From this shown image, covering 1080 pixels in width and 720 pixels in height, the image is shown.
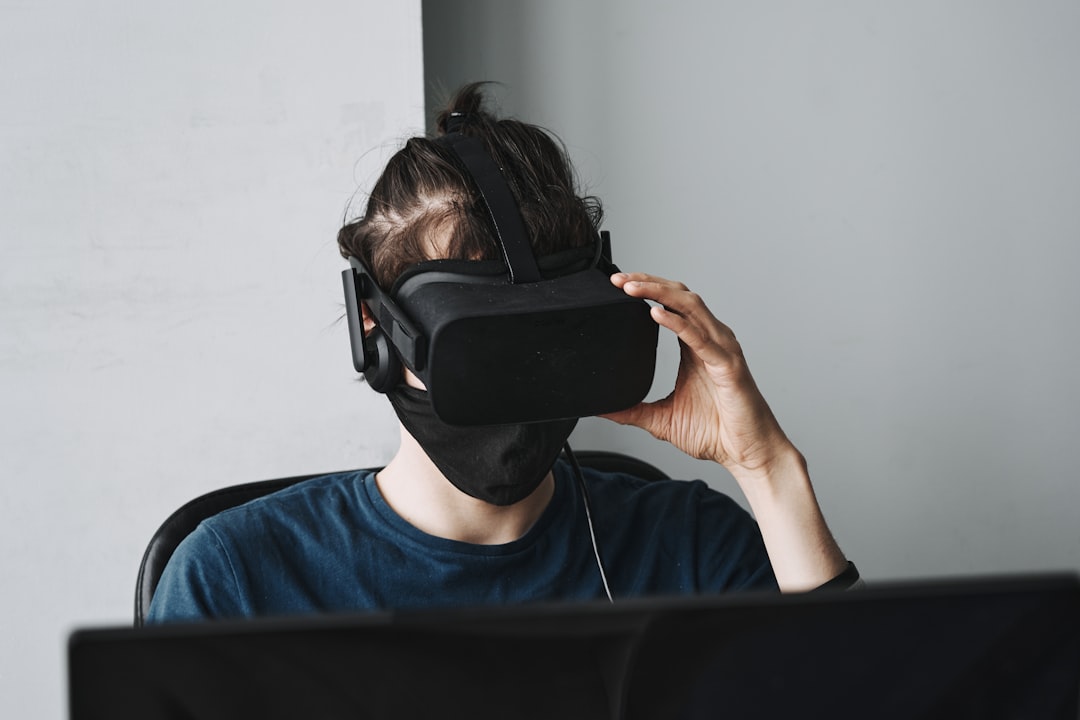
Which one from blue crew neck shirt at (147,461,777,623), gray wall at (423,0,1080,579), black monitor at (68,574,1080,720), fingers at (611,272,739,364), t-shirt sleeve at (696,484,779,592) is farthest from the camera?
gray wall at (423,0,1080,579)

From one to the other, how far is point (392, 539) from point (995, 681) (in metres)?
0.81

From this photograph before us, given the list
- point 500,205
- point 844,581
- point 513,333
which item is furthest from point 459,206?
point 844,581

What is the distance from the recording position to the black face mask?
1077mm

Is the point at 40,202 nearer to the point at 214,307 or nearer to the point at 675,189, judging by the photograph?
the point at 214,307

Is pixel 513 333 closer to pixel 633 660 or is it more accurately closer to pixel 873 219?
pixel 633 660

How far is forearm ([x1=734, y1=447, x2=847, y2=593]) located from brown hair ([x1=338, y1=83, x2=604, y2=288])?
1.24 feet

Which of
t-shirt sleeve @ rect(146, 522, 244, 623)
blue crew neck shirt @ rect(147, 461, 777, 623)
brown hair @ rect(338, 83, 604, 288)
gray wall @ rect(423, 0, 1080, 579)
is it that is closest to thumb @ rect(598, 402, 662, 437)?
blue crew neck shirt @ rect(147, 461, 777, 623)

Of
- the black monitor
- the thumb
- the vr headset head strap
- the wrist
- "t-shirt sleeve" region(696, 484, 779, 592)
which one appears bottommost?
"t-shirt sleeve" region(696, 484, 779, 592)

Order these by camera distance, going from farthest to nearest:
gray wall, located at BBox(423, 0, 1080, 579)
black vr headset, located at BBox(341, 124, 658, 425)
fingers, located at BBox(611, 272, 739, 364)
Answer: gray wall, located at BBox(423, 0, 1080, 579) → fingers, located at BBox(611, 272, 739, 364) → black vr headset, located at BBox(341, 124, 658, 425)

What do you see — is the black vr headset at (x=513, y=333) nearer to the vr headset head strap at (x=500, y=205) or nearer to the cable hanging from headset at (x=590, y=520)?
the vr headset head strap at (x=500, y=205)

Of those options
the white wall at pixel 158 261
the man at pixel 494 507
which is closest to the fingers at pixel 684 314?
the man at pixel 494 507

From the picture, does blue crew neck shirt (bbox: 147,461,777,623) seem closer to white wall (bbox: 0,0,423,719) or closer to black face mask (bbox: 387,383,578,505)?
black face mask (bbox: 387,383,578,505)

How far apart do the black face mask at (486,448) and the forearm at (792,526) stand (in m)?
0.27

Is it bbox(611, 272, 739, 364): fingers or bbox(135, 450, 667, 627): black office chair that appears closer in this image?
bbox(611, 272, 739, 364): fingers
